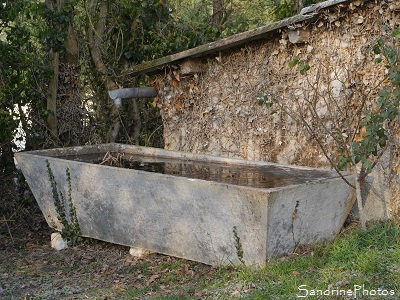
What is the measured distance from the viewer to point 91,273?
21.2 ft

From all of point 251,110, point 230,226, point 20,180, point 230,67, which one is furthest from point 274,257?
point 20,180

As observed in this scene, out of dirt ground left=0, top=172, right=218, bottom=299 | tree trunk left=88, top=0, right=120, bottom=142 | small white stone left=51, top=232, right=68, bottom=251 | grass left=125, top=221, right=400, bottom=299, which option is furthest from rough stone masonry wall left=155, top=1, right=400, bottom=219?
small white stone left=51, top=232, right=68, bottom=251

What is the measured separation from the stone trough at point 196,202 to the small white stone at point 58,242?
158 mm

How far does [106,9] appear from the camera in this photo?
10.2 meters

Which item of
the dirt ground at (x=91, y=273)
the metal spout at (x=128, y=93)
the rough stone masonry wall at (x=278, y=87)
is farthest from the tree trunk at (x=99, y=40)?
the dirt ground at (x=91, y=273)

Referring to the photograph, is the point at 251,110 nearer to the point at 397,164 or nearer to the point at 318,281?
the point at 397,164

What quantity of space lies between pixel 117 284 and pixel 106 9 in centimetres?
560

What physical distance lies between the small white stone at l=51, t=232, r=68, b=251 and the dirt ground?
0.08 metres

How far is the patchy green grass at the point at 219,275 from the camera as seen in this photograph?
499cm

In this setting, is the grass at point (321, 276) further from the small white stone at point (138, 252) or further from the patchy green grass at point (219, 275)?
the small white stone at point (138, 252)

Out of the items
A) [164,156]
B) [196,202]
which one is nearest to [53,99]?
[164,156]

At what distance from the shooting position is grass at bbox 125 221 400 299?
16.0ft

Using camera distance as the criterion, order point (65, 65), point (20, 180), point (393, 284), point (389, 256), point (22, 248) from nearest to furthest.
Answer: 1. point (393, 284)
2. point (389, 256)
3. point (22, 248)
4. point (20, 180)
5. point (65, 65)

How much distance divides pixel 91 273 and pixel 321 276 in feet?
8.13
